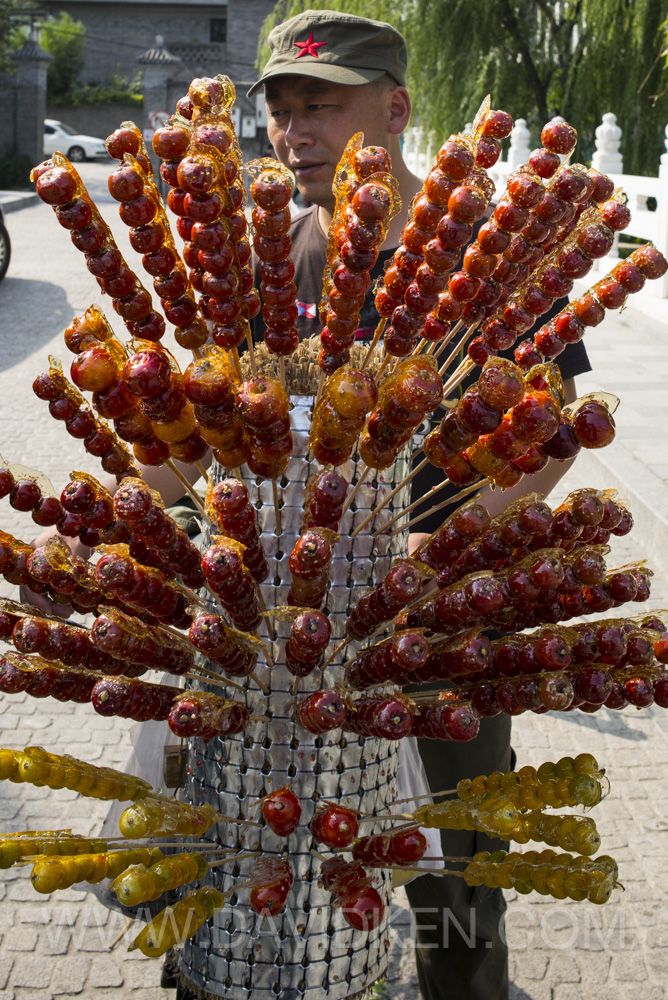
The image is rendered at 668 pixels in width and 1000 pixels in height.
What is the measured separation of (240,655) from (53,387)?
344 millimetres

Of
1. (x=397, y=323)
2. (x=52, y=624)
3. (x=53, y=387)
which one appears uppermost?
(x=397, y=323)

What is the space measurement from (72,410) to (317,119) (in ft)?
3.33

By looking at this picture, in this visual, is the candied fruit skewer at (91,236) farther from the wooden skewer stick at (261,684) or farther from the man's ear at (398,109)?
the man's ear at (398,109)

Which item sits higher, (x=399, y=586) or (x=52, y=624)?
(x=399, y=586)

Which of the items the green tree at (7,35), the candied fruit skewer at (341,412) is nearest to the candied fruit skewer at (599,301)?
the candied fruit skewer at (341,412)

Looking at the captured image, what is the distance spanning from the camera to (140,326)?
966 millimetres

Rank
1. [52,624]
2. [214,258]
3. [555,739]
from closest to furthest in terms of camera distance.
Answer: [214,258], [52,624], [555,739]


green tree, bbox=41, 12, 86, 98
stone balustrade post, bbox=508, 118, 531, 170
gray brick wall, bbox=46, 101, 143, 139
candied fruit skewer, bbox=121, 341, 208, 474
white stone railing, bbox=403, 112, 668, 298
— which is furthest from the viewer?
→ green tree, bbox=41, 12, 86, 98

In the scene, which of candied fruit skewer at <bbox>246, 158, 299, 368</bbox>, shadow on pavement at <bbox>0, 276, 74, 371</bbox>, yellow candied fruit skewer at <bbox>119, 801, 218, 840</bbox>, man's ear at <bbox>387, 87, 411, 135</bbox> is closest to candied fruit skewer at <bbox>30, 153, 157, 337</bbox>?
candied fruit skewer at <bbox>246, 158, 299, 368</bbox>

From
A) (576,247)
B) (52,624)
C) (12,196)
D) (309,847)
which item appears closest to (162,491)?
(52,624)

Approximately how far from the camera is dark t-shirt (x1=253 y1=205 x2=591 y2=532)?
166 centimetres

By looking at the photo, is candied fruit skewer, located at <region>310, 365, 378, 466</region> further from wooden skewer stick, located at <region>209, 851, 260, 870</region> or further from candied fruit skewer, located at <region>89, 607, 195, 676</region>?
wooden skewer stick, located at <region>209, 851, 260, 870</region>

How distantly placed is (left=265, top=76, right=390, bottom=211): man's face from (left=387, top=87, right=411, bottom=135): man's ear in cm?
13

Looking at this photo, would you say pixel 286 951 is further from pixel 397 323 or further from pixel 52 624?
pixel 397 323
